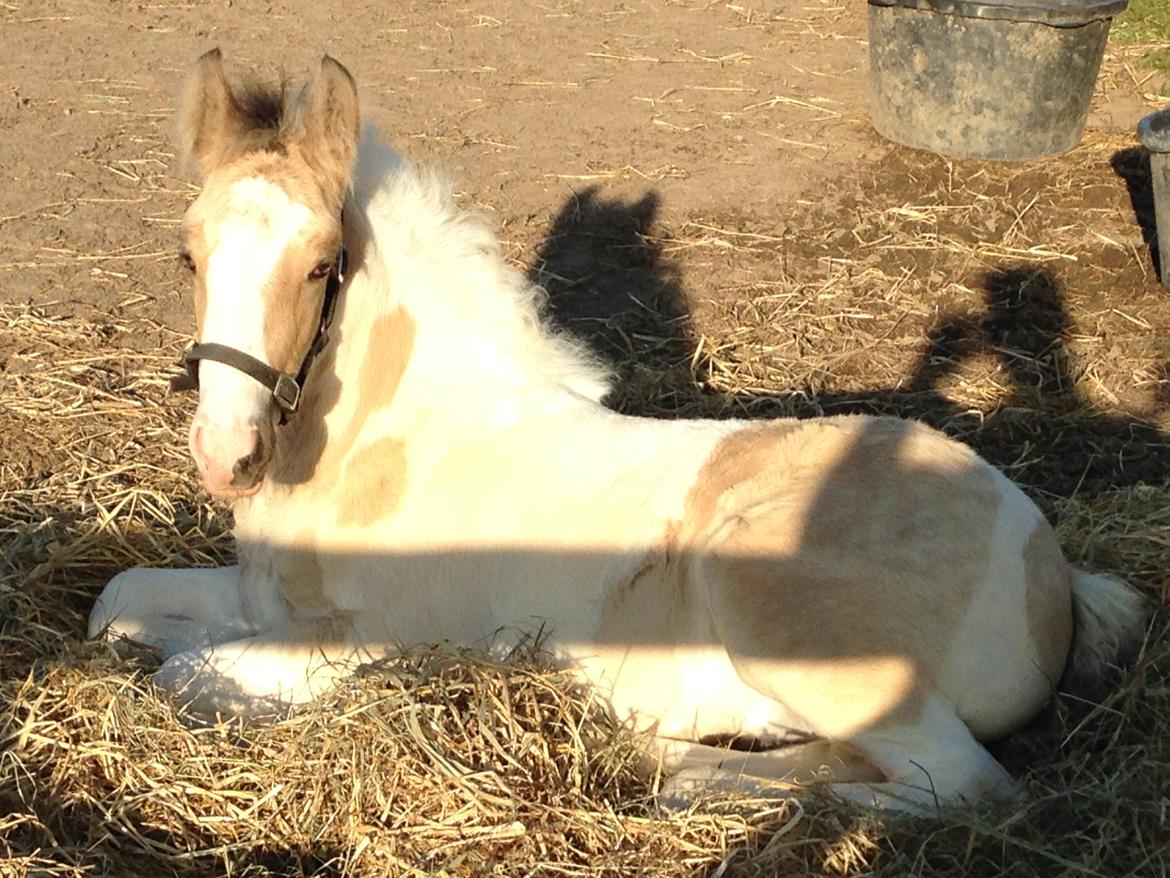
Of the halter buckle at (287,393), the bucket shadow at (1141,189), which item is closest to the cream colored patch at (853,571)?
the halter buckle at (287,393)

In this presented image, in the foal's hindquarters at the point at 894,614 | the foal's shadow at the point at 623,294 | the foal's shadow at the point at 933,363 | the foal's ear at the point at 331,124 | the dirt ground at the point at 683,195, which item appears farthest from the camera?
the dirt ground at the point at 683,195

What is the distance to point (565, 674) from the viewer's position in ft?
10.1

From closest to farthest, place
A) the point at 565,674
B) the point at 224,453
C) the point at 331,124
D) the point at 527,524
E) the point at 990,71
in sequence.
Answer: the point at 224,453
the point at 331,124
the point at 565,674
the point at 527,524
the point at 990,71

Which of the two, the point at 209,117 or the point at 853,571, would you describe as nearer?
the point at 853,571

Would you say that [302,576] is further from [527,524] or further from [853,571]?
[853,571]

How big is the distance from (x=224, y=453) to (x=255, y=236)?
47 cm

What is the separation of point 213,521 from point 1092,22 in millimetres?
5271

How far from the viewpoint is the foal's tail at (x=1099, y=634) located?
3.02 meters

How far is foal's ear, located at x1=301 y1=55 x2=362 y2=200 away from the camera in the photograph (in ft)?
9.61

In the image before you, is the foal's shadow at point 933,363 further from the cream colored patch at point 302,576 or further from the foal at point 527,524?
the cream colored patch at point 302,576

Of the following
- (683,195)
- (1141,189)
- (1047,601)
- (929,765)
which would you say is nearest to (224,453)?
(929,765)

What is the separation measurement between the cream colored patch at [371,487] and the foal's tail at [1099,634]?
5.51ft

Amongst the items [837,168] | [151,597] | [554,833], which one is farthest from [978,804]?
[837,168]

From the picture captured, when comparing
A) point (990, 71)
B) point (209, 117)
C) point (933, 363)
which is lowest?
point (933, 363)
